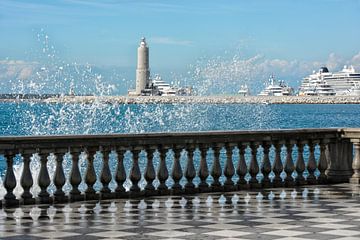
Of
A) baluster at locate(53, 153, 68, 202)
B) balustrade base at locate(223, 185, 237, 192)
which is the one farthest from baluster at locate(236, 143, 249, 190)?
baluster at locate(53, 153, 68, 202)

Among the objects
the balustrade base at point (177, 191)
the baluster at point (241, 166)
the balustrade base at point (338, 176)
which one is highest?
the baluster at point (241, 166)

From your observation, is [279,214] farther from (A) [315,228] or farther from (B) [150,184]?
(B) [150,184]

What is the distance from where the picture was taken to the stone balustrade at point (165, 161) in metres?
13.5

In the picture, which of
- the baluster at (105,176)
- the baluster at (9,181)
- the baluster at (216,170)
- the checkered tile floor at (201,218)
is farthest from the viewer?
the baluster at (216,170)

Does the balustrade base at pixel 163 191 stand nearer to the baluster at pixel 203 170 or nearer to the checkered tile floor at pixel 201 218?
the checkered tile floor at pixel 201 218

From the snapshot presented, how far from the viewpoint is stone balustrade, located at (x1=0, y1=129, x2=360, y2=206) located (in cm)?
1354

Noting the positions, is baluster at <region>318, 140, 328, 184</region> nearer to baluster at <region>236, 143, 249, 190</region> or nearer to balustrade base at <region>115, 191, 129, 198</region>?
baluster at <region>236, 143, 249, 190</region>

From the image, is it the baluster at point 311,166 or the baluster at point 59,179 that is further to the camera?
the baluster at point 311,166

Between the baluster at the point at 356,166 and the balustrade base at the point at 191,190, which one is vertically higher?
the baluster at the point at 356,166

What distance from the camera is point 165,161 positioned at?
48.6 ft

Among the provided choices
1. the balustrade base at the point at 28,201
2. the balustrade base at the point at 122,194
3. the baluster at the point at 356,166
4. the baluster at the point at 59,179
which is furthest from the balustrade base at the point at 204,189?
the baluster at the point at 356,166

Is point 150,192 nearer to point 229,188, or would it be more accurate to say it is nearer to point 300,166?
point 229,188

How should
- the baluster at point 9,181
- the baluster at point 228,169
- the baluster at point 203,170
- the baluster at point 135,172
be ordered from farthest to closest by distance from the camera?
the baluster at point 228,169 → the baluster at point 203,170 → the baluster at point 135,172 → the baluster at point 9,181

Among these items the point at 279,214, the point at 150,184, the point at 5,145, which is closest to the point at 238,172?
the point at 150,184
